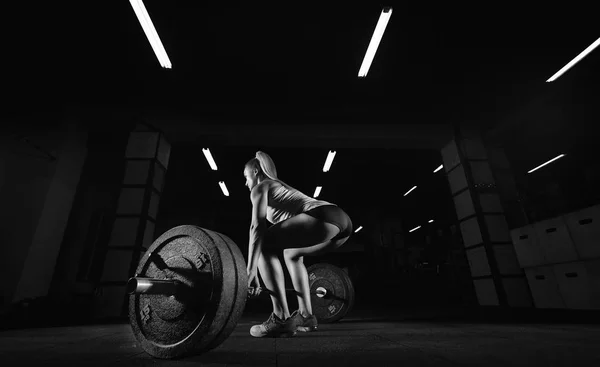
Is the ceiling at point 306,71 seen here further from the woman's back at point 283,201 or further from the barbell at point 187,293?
the barbell at point 187,293

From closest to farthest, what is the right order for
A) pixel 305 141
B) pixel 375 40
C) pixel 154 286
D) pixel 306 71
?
pixel 154 286 < pixel 375 40 < pixel 306 71 < pixel 305 141

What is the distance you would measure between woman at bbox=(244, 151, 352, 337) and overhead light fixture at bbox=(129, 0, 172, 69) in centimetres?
214

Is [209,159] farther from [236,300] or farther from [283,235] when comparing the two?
[236,300]

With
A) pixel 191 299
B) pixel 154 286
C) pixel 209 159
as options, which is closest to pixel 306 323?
pixel 191 299

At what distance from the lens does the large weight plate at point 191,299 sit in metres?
1.04

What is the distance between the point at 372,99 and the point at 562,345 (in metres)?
3.77

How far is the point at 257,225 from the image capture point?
177 cm

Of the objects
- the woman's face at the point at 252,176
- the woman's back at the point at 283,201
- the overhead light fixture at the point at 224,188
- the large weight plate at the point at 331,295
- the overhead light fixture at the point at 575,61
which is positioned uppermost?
the overhead light fixture at the point at 224,188

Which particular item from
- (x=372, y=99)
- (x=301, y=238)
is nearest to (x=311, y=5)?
(x=372, y=99)

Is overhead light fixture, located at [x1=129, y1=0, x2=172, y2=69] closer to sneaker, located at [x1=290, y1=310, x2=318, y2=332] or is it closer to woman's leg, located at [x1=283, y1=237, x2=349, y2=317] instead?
woman's leg, located at [x1=283, y1=237, x2=349, y2=317]

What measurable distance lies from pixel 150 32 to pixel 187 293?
3144mm

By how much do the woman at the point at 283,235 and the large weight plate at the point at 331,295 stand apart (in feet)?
2.12

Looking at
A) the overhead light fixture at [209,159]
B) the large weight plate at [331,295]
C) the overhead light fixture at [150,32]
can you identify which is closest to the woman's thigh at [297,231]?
the large weight plate at [331,295]

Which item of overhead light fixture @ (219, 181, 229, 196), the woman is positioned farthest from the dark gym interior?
overhead light fixture @ (219, 181, 229, 196)
